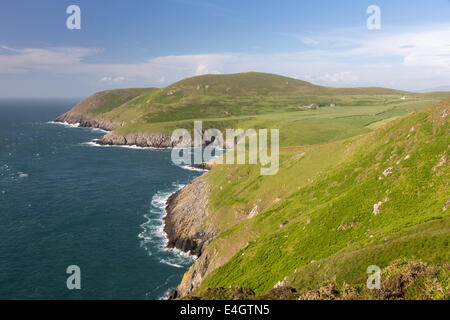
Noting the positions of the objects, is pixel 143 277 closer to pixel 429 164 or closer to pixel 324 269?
pixel 324 269

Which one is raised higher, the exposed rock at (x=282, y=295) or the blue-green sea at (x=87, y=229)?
the exposed rock at (x=282, y=295)

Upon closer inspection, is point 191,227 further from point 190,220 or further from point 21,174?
point 21,174

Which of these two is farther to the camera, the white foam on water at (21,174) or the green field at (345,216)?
the white foam on water at (21,174)

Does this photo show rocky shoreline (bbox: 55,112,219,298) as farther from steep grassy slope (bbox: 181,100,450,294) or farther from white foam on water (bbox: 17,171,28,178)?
white foam on water (bbox: 17,171,28,178)

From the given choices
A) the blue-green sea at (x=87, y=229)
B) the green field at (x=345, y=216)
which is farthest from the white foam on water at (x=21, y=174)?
the green field at (x=345, y=216)

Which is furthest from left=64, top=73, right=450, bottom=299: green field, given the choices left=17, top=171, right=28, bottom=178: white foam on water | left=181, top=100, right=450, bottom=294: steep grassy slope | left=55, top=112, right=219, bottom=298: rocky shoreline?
left=17, top=171, right=28, bottom=178: white foam on water

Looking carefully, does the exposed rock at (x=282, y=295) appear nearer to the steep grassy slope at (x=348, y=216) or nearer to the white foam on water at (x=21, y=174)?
the steep grassy slope at (x=348, y=216)
